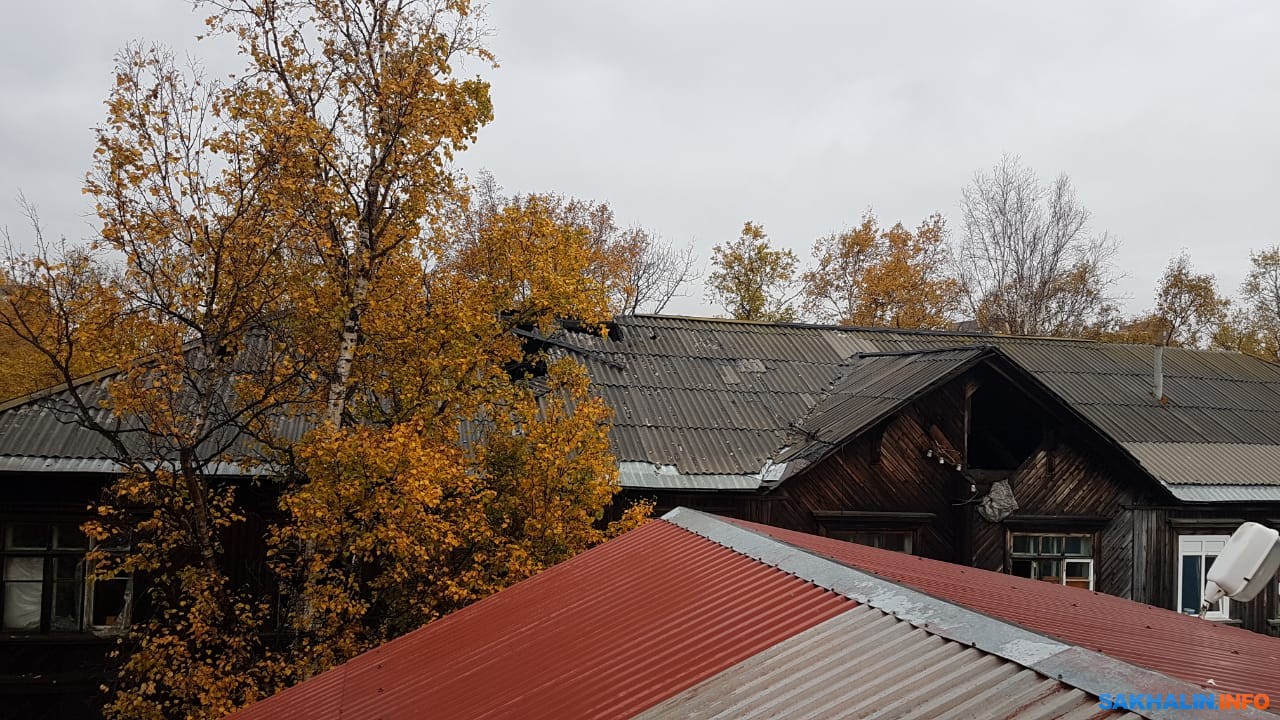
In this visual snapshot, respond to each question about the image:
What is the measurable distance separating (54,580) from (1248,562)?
1320cm

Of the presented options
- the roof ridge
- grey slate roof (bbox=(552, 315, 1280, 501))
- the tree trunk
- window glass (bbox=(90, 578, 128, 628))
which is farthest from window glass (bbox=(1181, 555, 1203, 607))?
window glass (bbox=(90, 578, 128, 628))

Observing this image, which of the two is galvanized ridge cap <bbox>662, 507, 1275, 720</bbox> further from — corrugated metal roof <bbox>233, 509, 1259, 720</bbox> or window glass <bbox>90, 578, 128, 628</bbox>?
window glass <bbox>90, 578, 128, 628</bbox>

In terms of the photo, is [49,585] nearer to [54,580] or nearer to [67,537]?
[54,580]

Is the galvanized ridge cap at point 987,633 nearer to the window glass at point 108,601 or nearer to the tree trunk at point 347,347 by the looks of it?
the tree trunk at point 347,347

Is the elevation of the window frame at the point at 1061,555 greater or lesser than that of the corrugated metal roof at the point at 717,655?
lesser

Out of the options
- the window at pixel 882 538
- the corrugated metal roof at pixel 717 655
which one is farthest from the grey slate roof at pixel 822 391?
the corrugated metal roof at pixel 717 655

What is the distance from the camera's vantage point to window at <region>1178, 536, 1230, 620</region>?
15.6 metres

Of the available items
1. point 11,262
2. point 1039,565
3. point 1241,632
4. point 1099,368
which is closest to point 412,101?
point 11,262

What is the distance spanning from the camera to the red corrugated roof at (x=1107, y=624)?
4.33 meters

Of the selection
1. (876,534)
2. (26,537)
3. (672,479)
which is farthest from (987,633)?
(26,537)

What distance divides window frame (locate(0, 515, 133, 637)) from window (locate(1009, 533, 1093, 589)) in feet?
43.5

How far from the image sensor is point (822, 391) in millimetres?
16781

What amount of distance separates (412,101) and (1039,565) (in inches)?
484

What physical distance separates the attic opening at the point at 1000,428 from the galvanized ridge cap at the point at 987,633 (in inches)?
409
